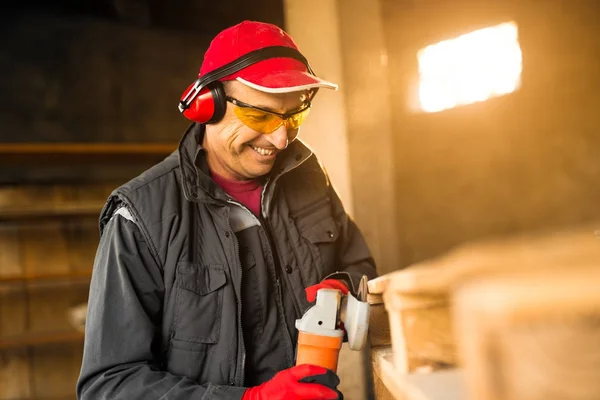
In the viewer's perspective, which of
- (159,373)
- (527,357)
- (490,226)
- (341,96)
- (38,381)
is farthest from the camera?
(38,381)

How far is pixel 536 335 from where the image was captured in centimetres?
37

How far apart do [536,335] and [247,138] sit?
117 centimetres

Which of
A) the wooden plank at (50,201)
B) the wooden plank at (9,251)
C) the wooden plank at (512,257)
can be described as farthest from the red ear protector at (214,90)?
the wooden plank at (9,251)

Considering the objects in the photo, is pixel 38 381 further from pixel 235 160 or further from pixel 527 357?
pixel 527 357

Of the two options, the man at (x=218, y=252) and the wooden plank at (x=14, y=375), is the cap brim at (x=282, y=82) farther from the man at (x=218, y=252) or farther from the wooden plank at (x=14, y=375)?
the wooden plank at (x=14, y=375)

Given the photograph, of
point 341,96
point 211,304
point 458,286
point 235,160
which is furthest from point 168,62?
point 458,286

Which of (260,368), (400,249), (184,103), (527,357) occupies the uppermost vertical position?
(184,103)

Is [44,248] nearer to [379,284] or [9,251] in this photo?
[9,251]

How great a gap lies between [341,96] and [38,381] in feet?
11.0

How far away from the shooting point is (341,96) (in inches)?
104

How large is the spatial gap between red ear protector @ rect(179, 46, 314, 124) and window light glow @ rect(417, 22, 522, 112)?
165 cm

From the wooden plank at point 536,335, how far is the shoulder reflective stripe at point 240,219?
1154 millimetres

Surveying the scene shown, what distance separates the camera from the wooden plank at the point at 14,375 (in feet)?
12.0

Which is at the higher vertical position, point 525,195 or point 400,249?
point 525,195
